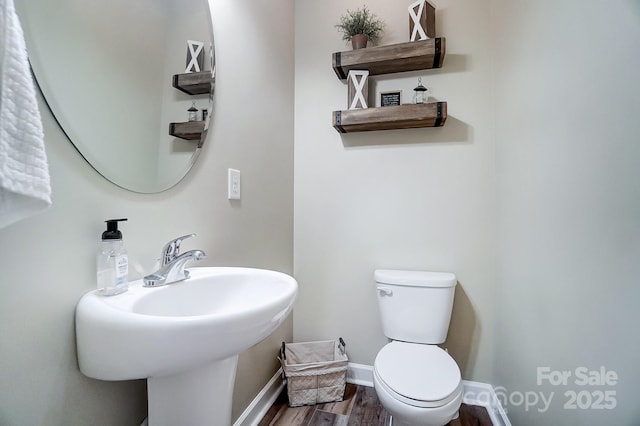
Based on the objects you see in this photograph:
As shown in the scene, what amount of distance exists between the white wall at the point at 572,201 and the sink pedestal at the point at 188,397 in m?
0.99

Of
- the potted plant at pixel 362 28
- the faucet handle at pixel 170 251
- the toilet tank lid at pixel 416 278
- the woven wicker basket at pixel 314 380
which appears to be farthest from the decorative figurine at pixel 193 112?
the woven wicker basket at pixel 314 380

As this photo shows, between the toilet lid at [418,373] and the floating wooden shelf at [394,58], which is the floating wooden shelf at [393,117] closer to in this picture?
the floating wooden shelf at [394,58]

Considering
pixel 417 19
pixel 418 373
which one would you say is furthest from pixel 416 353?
pixel 417 19

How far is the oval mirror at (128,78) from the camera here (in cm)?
66

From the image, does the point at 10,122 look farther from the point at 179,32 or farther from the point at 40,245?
the point at 179,32

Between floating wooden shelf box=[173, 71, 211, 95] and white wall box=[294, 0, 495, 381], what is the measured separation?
0.83 metres

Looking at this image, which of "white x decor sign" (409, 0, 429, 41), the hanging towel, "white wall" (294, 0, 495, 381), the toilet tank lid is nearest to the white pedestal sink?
the hanging towel

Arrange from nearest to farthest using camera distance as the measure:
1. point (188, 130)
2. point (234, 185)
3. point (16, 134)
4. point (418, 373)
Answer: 1. point (16, 134)
2. point (188, 130)
3. point (418, 373)
4. point (234, 185)

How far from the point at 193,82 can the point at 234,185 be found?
423 mm

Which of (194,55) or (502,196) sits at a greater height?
(194,55)

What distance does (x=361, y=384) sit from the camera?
Answer: 5.72 feet

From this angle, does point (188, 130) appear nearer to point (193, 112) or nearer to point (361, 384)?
point (193, 112)

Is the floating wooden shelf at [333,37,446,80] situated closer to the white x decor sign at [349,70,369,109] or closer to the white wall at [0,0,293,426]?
the white x decor sign at [349,70,369,109]

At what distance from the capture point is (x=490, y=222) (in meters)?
1.57
